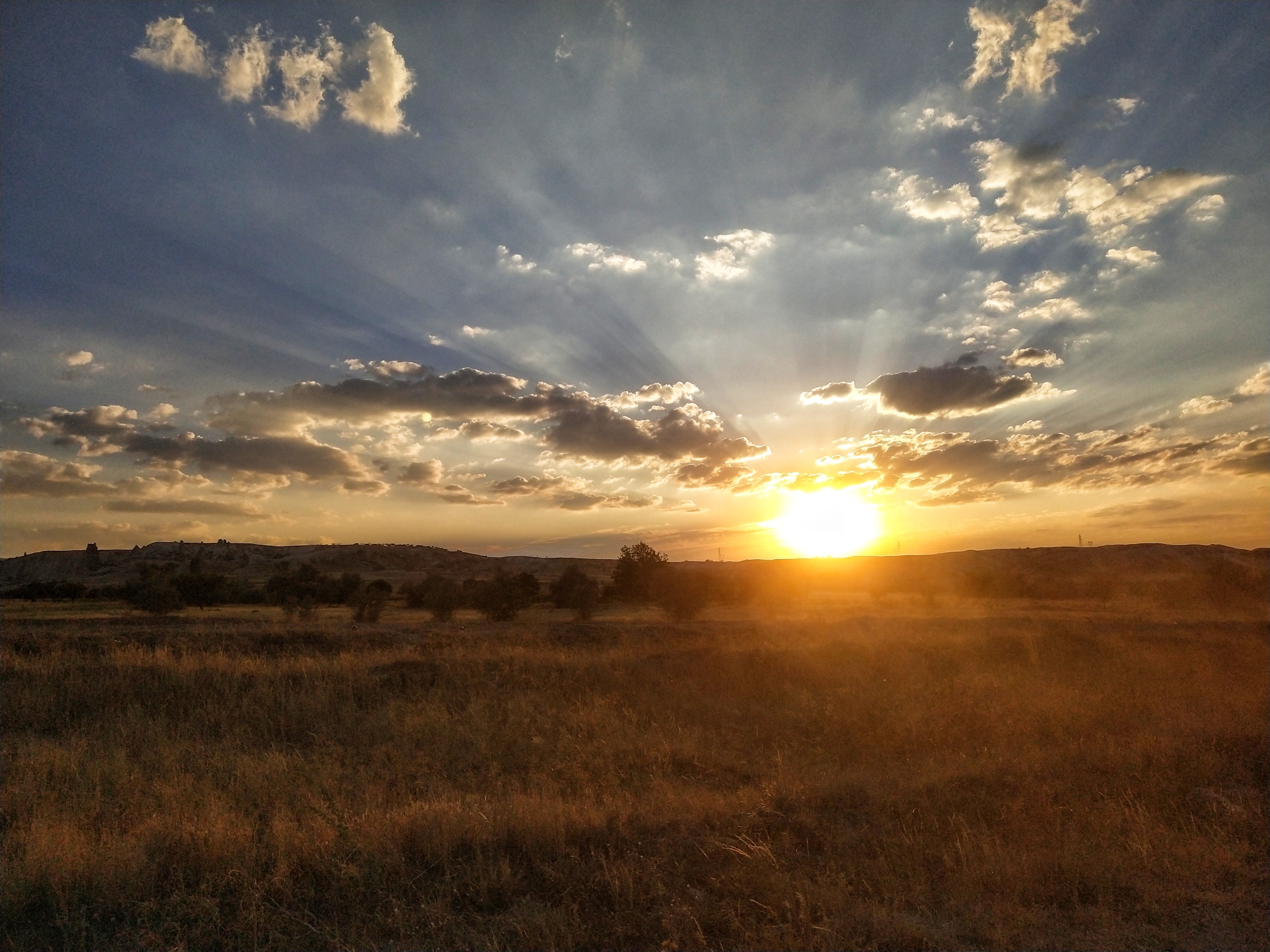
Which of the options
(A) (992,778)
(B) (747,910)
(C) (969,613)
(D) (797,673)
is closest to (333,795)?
(B) (747,910)

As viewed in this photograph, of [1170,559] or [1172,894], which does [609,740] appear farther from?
[1170,559]

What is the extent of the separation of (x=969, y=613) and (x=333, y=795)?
47879 mm

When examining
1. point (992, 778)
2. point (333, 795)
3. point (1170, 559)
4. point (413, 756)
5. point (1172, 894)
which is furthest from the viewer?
point (1170, 559)

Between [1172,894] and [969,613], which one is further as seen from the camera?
[969,613]

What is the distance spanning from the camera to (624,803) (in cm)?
750

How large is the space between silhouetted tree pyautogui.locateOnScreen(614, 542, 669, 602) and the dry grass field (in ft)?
104

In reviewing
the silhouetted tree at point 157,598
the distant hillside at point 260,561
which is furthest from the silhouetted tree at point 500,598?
the distant hillside at point 260,561

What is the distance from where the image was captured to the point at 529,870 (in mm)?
5750

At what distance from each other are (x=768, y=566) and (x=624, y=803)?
13937 centimetres

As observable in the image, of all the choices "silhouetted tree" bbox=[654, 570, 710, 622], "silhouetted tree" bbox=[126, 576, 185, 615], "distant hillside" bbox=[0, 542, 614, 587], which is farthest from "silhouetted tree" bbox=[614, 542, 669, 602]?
"distant hillside" bbox=[0, 542, 614, 587]

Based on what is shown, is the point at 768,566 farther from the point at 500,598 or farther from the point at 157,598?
the point at 157,598

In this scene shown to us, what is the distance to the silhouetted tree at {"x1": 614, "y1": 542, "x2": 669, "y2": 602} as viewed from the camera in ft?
160

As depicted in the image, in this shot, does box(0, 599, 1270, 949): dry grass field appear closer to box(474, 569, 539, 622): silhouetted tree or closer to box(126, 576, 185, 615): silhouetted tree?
box(474, 569, 539, 622): silhouetted tree

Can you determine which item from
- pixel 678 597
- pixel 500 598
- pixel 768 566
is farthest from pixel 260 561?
pixel 678 597
